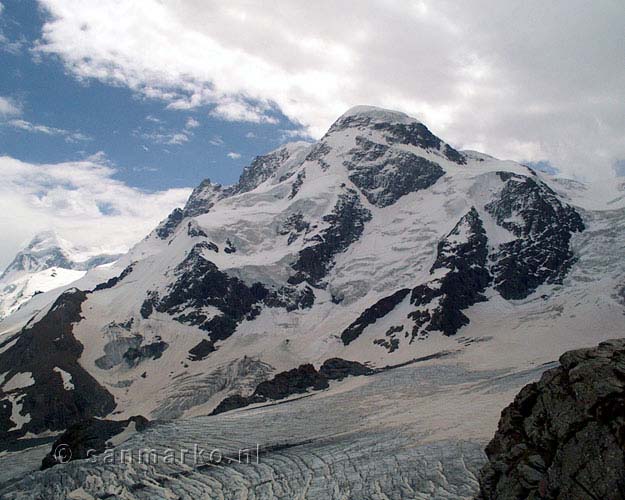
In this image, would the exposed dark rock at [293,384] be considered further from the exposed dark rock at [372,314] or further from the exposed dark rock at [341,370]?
the exposed dark rock at [372,314]

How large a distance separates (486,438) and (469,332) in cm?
10256

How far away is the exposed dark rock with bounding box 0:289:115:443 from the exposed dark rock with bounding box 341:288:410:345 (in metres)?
68.3

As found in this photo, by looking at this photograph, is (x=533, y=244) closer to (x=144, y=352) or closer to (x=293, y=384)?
(x=293, y=384)

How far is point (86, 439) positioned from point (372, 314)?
108 metres

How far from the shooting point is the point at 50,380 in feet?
470

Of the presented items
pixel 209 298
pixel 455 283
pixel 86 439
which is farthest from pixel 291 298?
pixel 86 439

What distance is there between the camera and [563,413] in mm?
23547

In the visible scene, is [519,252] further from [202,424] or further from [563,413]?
[563,413]

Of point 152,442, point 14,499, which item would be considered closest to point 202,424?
point 152,442

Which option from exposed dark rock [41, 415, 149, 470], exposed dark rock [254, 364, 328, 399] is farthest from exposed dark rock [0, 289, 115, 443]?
exposed dark rock [41, 415, 149, 470]

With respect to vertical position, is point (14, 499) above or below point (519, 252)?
below

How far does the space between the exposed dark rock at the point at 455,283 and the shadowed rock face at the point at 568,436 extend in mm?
125026

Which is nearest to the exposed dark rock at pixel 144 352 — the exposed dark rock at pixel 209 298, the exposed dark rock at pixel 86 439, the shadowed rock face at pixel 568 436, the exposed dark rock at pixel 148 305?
the exposed dark rock at pixel 209 298

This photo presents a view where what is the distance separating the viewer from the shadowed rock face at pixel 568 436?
68.3ft
